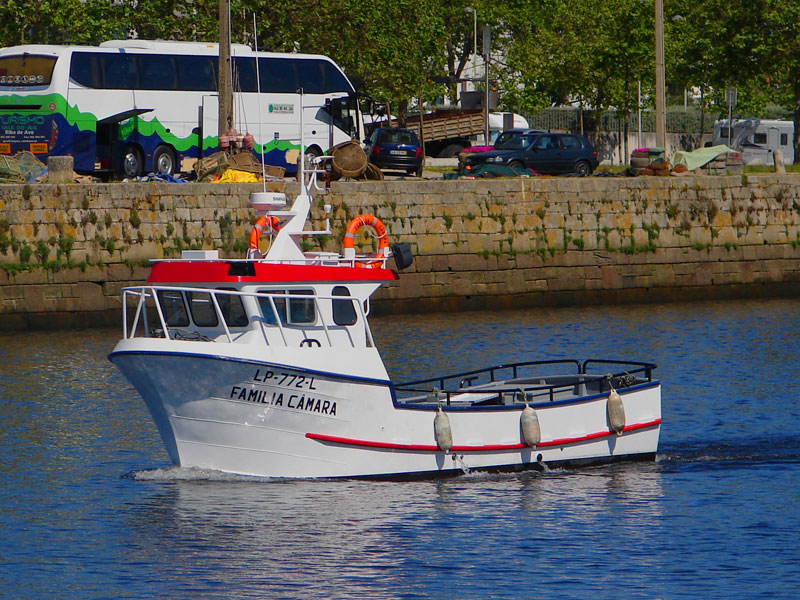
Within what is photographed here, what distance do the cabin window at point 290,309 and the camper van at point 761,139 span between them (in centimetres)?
3918

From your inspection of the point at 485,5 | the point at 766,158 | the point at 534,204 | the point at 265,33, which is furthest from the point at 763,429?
the point at 485,5

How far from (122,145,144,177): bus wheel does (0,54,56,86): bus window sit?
2.70 meters

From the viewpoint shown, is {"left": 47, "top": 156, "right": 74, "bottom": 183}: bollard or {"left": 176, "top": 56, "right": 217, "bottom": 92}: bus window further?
{"left": 176, "top": 56, "right": 217, "bottom": 92}: bus window

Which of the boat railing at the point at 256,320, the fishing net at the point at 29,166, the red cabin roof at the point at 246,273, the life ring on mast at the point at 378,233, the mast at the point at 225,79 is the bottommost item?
the boat railing at the point at 256,320

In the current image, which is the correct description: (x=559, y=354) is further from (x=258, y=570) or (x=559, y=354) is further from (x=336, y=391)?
(x=258, y=570)

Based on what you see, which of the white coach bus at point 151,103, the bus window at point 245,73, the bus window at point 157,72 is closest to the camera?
the white coach bus at point 151,103

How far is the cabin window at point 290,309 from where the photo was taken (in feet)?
47.8

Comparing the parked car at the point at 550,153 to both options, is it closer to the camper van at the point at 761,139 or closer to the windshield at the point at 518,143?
the windshield at the point at 518,143

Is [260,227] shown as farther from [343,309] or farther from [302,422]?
[302,422]

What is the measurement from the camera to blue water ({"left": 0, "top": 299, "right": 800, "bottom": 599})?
12.0m

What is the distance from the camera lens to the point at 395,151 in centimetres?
3772

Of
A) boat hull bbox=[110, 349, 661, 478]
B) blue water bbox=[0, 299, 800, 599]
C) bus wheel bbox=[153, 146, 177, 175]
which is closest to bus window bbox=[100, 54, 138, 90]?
bus wheel bbox=[153, 146, 177, 175]

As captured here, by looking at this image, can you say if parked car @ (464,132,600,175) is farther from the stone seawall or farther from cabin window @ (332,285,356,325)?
cabin window @ (332,285,356,325)

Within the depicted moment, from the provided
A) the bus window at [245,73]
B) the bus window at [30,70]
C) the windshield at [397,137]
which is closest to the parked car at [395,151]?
the windshield at [397,137]
